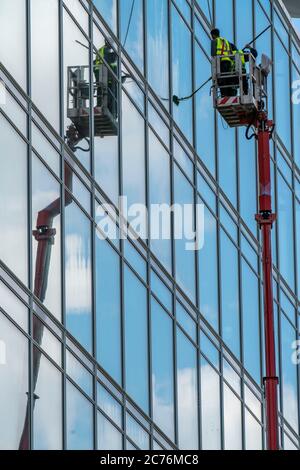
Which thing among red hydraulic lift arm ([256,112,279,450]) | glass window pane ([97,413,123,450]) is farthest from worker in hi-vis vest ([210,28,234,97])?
glass window pane ([97,413,123,450])

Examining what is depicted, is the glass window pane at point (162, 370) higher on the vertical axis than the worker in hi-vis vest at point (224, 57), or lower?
lower

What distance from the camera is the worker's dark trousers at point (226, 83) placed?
115ft

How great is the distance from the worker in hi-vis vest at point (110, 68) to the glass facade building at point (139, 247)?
0.44 feet

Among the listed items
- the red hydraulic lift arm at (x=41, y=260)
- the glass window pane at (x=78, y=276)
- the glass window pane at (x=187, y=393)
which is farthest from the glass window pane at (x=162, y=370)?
the red hydraulic lift arm at (x=41, y=260)

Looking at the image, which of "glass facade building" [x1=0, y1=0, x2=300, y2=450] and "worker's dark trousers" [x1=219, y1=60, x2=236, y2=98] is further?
"worker's dark trousers" [x1=219, y1=60, x2=236, y2=98]

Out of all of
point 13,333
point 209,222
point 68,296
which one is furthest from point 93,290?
point 209,222

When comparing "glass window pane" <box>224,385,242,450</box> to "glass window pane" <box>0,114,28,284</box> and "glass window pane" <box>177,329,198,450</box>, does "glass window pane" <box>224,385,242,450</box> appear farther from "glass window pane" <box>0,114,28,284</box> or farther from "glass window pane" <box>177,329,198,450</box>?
"glass window pane" <box>0,114,28,284</box>

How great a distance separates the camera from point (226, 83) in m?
35.4

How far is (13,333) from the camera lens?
3225 centimetres

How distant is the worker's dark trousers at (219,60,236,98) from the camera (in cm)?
3491

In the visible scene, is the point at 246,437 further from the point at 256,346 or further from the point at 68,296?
the point at 68,296

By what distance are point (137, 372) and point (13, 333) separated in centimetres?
629

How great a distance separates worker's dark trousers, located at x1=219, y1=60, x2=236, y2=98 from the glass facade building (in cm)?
293

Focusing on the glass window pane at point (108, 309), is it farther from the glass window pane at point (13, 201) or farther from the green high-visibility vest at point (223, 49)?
the green high-visibility vest at point (223, 49)
